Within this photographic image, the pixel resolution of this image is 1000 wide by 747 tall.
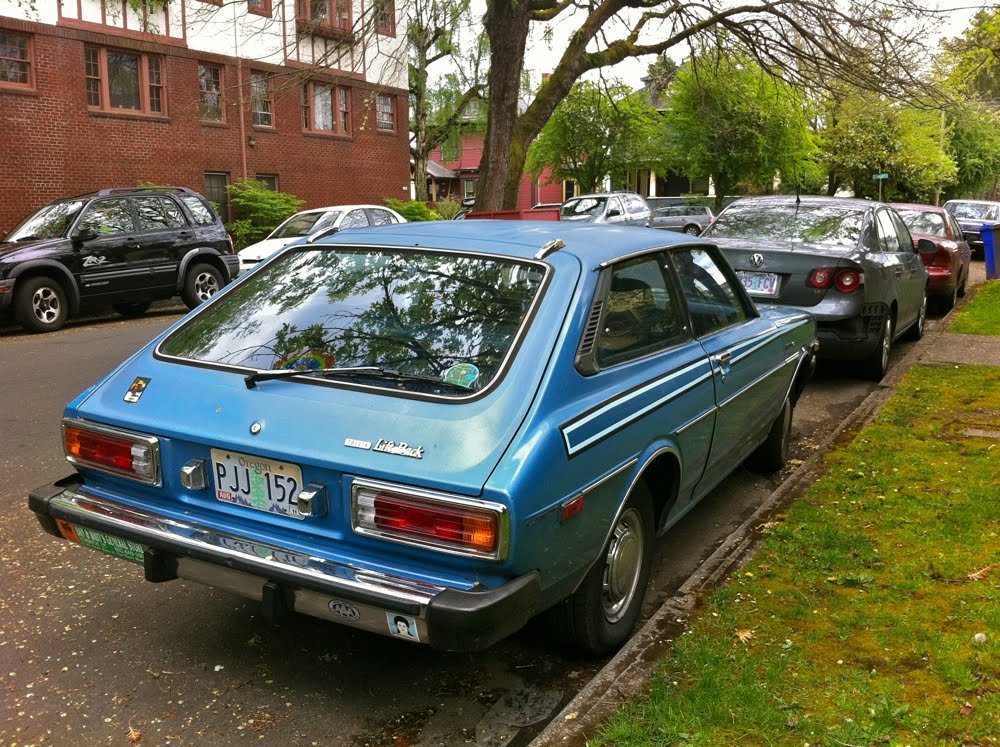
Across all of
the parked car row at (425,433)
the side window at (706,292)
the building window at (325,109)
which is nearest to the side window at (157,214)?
the parked car row at (425,433)

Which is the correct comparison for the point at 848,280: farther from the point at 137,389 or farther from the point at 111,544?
the point at 111,544

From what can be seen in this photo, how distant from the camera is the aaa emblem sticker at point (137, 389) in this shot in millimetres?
3569

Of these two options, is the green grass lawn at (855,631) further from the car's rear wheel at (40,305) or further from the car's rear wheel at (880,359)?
the car's rear wheel at (40,305)

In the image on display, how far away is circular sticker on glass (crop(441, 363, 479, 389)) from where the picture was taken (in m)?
3.21

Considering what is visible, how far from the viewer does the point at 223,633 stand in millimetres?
3900

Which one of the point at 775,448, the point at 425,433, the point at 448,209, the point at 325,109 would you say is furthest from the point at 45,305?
the point at 448,209

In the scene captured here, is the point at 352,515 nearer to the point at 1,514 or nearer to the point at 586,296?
the point at 586,296

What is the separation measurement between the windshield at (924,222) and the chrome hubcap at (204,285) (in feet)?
35.4

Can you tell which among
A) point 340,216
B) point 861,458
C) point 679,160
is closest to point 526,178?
point 679,160

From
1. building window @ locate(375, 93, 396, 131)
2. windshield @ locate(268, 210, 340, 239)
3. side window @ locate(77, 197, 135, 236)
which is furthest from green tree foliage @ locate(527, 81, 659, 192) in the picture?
side window @ locate(77, 197, 135, 236)

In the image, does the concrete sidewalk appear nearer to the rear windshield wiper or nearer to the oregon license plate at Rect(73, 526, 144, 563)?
the rear windshield wiper

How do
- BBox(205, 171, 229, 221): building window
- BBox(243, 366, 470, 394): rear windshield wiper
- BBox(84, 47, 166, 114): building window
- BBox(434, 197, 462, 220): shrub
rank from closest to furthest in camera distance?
BBox(243, 366, 470, 394): rear windshield wiper < BBox(84, 47, 166, 114): building window < BBox(205, 171, 229, 221): building window < BBox(434, 197, 462, 220): shrub

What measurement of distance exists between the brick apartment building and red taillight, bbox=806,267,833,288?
31.1ft

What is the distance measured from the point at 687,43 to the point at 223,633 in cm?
1802
